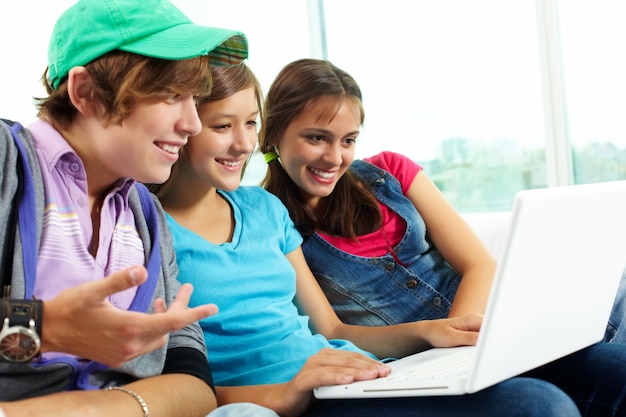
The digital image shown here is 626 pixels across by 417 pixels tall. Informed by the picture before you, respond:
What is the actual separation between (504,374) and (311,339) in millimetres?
562

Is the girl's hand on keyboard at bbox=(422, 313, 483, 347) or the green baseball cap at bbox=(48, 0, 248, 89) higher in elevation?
the green baseball cap at bbox=(48, 0, 248, 89)

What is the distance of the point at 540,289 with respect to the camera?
1012 mm

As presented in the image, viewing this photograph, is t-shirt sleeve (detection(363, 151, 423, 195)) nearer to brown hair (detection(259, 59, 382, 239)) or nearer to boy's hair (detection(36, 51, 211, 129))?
brown hair (detection(259, 59, 382, 239))

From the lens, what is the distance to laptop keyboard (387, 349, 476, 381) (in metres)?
1.08

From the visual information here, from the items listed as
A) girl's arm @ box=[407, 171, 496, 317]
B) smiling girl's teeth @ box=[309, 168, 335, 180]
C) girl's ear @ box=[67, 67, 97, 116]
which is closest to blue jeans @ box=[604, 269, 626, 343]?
girl's arm @ box=[407, 171, 496, 317]

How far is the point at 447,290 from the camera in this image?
6.32ft

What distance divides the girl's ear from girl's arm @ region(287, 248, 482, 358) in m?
0.63

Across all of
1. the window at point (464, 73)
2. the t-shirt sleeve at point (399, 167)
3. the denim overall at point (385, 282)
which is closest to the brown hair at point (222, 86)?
the denim overall at point (385, 282)

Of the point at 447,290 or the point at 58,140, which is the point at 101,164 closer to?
the point at 58,140

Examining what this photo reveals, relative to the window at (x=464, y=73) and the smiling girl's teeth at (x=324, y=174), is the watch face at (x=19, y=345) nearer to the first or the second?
the smiling girl's teeth at (x=324, y=174)

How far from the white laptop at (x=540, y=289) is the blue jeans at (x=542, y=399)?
→ 0.04m

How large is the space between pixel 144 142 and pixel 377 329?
2.31 feet

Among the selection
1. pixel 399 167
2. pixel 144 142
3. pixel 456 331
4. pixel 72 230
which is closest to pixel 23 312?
pixel 72 230

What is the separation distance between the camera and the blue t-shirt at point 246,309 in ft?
4.83
